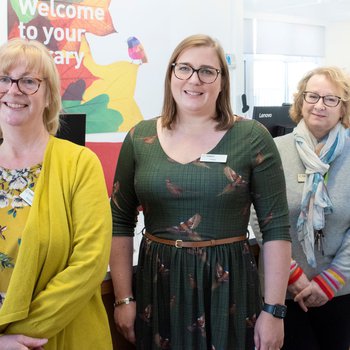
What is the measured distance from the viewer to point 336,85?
1.91 meters

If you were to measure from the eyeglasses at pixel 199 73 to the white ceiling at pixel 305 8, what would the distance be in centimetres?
719

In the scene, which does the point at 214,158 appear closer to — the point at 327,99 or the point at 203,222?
the point at 203,222

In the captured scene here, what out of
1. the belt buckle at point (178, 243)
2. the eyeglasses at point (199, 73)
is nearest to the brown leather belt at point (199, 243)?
the belt buckle at point (178, 243)

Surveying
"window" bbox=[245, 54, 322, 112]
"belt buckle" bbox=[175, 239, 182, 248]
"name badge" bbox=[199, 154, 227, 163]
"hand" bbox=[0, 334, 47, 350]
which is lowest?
"hand" bbox=[0, 334, 47, 350]

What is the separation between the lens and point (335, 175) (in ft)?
6.23

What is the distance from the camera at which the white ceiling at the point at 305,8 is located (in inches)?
326

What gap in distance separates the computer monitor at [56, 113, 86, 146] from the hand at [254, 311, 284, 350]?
1.00 metres

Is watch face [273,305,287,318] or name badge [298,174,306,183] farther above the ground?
name badge [298,174,306,183]

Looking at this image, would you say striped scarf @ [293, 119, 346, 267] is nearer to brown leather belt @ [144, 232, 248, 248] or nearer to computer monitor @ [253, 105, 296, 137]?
brown leather belt @ [144, 232, 248, 248]

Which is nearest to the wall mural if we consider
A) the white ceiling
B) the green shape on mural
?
the green shape on mural

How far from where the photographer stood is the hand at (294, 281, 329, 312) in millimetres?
1801

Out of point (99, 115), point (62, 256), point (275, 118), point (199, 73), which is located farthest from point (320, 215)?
point (99, 115)

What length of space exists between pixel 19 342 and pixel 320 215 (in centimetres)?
110

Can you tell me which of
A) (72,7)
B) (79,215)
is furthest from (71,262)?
(72,7)
